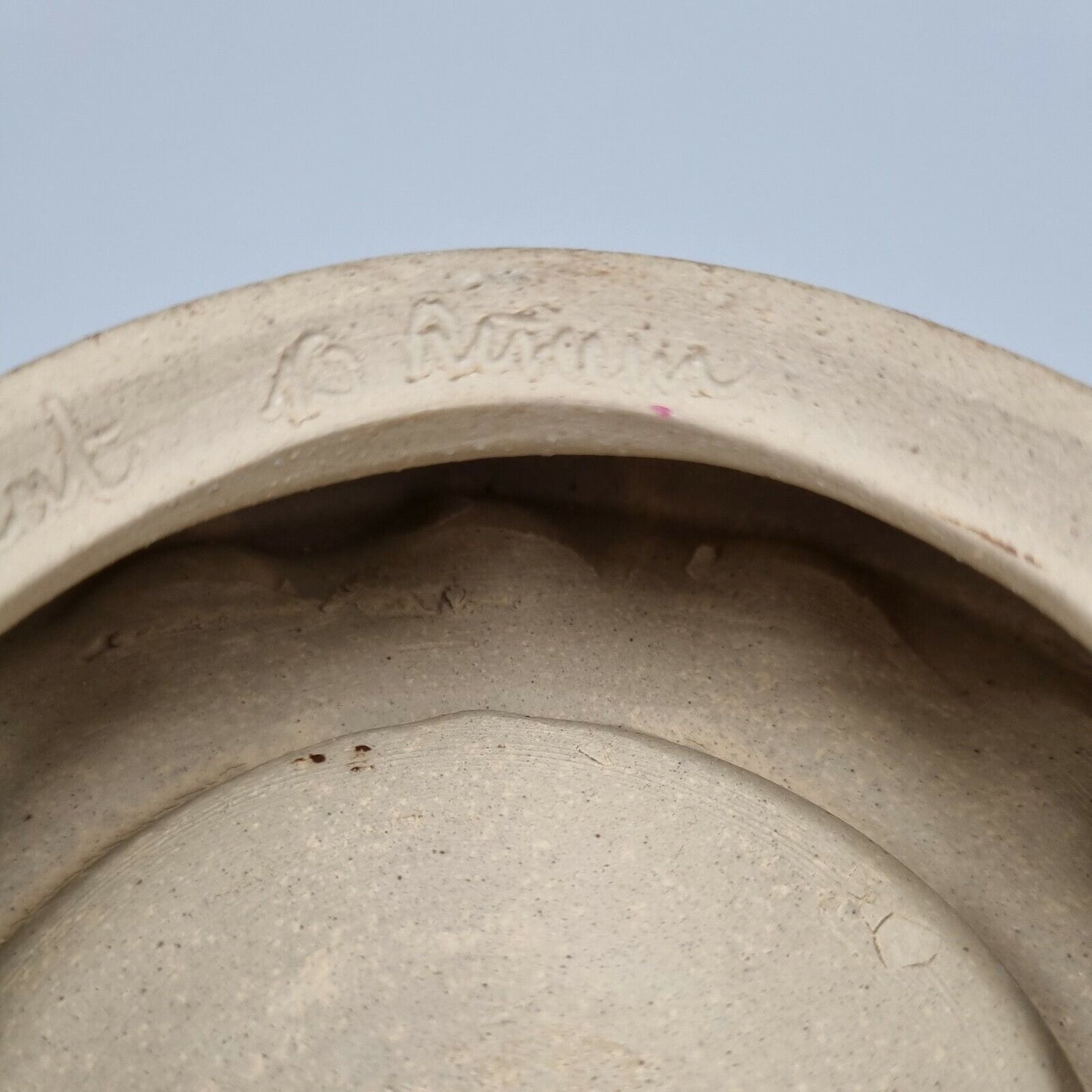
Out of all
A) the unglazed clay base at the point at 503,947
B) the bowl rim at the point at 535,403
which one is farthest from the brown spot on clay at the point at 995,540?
the unglazed clay base at the point at 503,947

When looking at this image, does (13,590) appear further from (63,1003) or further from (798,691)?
(798,691)

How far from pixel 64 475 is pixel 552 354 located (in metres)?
0.35

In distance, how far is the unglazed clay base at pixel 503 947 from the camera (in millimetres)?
1022

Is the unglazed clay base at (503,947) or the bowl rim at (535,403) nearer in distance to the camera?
the bowl rim at (535,403)

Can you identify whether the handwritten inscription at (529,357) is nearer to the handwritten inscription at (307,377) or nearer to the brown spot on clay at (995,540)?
the handwritten inscription at (307,377)

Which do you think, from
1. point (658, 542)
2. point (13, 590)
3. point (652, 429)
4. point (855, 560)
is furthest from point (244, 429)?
point (855, 560)

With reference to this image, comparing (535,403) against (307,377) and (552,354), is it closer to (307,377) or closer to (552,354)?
(552,354)

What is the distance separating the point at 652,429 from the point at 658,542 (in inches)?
11.1

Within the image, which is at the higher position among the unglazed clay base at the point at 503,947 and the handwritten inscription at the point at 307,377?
the handwritten inscription at the point at 307,377

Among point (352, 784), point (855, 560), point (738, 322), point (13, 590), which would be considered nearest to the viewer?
point (13, 590)

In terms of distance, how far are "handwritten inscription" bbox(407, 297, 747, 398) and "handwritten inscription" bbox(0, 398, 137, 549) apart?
21 centimetres

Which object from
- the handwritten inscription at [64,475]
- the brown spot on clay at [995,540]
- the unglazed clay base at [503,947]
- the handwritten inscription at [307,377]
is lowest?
the unglazed clay base at [503,947]

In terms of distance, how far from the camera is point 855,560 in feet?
4.03

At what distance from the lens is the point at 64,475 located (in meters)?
0.91
